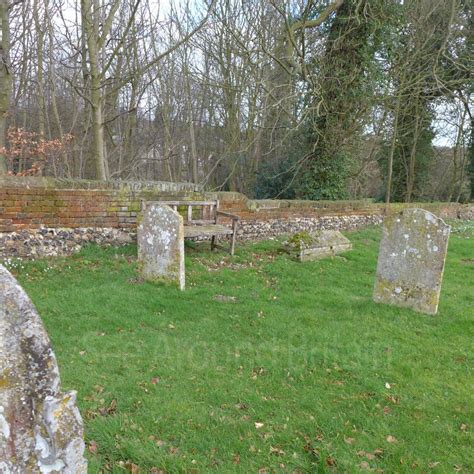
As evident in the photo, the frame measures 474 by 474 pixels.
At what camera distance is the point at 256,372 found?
149 inches

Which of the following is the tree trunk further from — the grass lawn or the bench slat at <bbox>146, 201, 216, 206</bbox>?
the grass lawn

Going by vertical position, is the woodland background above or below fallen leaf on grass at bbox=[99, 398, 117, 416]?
above

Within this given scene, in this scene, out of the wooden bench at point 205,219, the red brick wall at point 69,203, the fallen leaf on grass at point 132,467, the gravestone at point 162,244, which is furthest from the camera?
the wooden bench at point 205,219

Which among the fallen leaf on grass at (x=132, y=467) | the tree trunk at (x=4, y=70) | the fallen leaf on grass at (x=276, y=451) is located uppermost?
the tree trunk at (x=4, y=70)

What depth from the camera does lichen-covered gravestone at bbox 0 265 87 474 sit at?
1260mm

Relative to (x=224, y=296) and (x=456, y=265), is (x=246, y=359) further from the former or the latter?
(x=456, y=265)

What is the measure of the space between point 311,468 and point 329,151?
11.0m

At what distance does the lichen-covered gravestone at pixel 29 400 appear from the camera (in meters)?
1.26

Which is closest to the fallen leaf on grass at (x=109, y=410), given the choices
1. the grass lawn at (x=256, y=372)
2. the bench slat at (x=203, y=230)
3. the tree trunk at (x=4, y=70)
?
the grass lawn at (x=256, y=372)

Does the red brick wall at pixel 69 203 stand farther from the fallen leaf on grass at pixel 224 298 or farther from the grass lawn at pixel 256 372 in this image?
the fallen leaf on grass at pixel 224 298

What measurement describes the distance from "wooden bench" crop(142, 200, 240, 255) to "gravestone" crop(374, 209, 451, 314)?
3.23m

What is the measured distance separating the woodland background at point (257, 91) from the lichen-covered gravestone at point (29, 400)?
27.3ft

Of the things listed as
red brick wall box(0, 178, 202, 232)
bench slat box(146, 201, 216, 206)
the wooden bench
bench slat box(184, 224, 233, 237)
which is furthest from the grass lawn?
bench slat box(146, 201, 216, 206)

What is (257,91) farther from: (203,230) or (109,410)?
(109,410)
